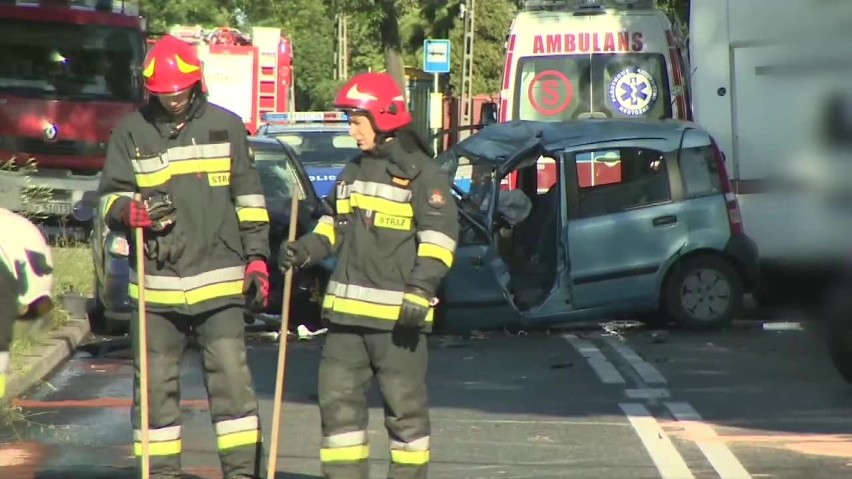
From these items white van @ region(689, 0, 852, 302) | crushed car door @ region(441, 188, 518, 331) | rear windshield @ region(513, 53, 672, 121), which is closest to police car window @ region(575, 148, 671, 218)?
white van @ region(689, 0, 852, 302)

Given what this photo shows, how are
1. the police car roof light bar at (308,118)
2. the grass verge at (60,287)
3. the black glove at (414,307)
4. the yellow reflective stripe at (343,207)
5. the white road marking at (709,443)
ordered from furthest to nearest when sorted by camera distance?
1. the police car roof light bar at (308,118)
2. the grass verge at (60,287)
3. the white road marking at (709,443)
4. the yellow reflective stripe at (343,207)
5. the black glove at (414,307)

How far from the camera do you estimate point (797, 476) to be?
822 centimetres

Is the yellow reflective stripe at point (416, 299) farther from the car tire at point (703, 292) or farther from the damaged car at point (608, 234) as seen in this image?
the car tire at point (703, 292)

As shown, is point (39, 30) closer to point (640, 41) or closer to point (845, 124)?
point (640, 41)

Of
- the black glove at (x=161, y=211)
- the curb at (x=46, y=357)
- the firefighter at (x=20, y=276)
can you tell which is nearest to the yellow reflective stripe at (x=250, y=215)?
the black glove at (x=161, y=211)

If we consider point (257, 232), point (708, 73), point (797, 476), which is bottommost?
point (797, 476)

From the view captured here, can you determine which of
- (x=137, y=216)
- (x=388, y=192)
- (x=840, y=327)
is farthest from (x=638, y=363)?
(x=137, y=216)

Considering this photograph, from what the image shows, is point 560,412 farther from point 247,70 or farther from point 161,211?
point 247,70

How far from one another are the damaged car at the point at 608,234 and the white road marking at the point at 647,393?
2705 mm

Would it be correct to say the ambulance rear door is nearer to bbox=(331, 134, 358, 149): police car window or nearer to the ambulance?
the ambulance

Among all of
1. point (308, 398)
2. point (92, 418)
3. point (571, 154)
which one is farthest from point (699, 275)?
point (92, 418)

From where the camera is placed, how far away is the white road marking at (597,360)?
11539 millimetres

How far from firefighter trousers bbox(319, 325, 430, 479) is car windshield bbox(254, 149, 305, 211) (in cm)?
649

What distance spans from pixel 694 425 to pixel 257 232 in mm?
3347
